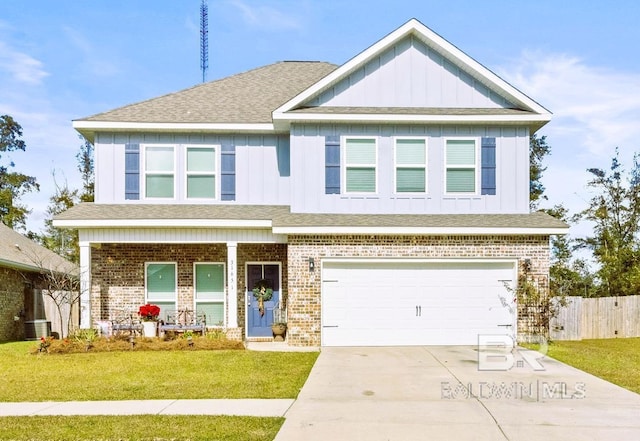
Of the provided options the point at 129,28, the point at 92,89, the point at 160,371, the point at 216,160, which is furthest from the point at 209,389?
the point at 92,89

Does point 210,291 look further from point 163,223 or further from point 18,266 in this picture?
point 18,266

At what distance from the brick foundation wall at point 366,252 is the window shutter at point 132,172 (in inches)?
195

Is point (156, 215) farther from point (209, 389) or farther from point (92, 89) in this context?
point (92, 89)

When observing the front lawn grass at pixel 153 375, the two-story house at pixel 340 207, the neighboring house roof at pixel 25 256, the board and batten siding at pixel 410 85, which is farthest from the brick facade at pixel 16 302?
the board and batten siding at pixel 410 85

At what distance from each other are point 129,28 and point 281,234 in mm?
6678

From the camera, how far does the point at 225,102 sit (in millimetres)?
19062

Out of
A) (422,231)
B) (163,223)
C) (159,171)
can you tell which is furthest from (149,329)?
(422,231)

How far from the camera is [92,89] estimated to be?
2791cm

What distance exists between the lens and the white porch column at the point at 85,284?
54.9 ft

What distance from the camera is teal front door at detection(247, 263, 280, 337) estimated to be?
17.7 meters

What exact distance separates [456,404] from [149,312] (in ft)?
31.5

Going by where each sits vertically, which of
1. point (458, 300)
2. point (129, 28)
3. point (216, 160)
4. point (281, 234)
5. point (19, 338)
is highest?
point (129, 28)

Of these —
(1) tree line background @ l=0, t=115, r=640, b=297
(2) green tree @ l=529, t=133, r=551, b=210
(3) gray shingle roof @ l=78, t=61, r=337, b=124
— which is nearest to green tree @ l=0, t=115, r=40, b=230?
(1) tree line background @ l=0, t=115, r=640, b=297

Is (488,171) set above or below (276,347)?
above
